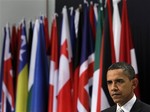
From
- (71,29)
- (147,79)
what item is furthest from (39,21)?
(147,79)

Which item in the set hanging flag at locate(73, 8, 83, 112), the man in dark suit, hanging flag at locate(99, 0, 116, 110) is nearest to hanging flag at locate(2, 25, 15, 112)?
hanging flag at locate(73, 8, 83, 112)

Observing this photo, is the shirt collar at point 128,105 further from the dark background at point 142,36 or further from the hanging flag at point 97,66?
the dark background at point 142,36

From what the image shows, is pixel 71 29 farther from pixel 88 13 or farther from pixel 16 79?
pixel 16 79

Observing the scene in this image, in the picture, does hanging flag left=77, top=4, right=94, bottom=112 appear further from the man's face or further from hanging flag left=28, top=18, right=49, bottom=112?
the man's face

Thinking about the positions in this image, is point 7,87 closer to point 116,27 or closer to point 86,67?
point 86,67

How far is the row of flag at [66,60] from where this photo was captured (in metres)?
3.13

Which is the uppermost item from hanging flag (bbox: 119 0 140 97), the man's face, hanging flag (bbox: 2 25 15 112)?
hanging flag (bbox: 119 0 140 97)

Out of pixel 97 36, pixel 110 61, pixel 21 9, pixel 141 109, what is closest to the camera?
pixel 141 109

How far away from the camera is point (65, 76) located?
139 inches

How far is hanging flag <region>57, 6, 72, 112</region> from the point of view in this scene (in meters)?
3.50

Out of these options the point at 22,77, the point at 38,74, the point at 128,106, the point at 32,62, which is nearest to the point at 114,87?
the point at 128,106

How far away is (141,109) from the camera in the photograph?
198 centimetres

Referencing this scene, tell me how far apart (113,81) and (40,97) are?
5.99 feet

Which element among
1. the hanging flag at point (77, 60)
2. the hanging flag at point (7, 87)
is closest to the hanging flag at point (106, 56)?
the hanging flag at point (77, 60)
